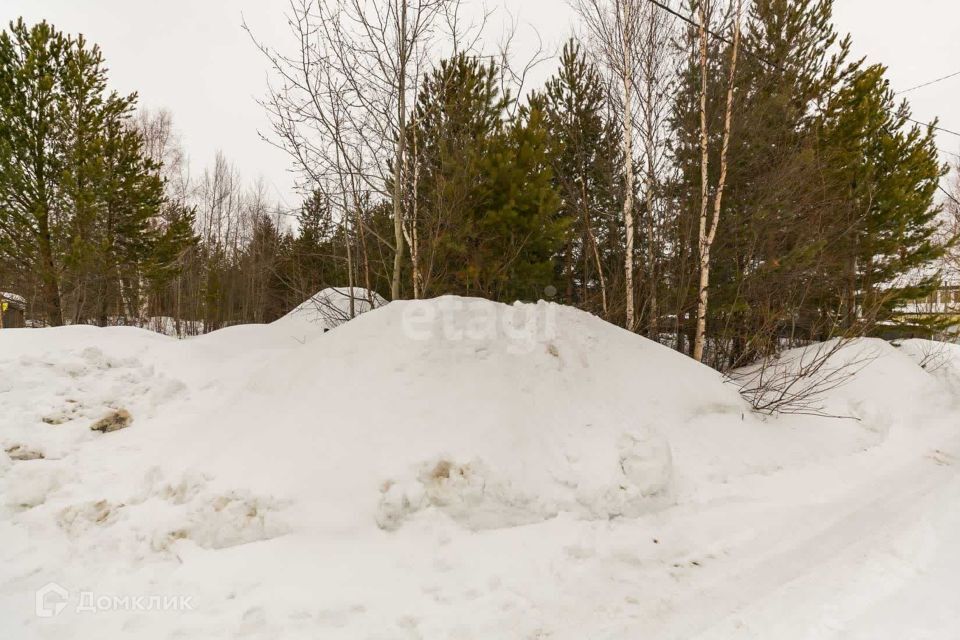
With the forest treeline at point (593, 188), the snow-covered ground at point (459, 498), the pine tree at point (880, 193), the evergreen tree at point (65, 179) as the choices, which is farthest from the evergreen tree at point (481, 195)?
the evergreen tree at point (65, 179)

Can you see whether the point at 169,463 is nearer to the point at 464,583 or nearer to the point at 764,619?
the point at 464,583

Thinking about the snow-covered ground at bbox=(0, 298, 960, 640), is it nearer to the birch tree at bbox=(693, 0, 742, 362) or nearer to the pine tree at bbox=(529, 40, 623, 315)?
the birch tree at bbox=(693, 0, 742, 362)

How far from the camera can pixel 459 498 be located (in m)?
3.15

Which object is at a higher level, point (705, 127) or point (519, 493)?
point (705, 127)

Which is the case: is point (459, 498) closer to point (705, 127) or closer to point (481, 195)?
point (481, 195)

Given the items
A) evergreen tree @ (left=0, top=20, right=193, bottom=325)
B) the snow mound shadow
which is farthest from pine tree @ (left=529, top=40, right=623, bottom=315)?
evergreen tree @ (left=0, top=20, right=193, bottom=325)

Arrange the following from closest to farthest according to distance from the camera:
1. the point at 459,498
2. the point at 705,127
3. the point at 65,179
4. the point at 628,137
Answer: the point at 459,498 → the point at 705,127 → the point at 628,137 → the point at 65,179

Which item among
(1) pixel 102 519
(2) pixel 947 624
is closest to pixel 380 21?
(1) pixel 102 519

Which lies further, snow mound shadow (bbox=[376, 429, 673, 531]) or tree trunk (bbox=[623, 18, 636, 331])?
tree trunk (bbox=[623, 18, 636, 331])

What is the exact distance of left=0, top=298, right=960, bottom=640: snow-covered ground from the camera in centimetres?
238

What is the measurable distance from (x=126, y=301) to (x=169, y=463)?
621 inches

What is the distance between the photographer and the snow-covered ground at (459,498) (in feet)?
7.82

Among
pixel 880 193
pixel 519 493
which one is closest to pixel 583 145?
pixel 880 193

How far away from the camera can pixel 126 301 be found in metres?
15.2
